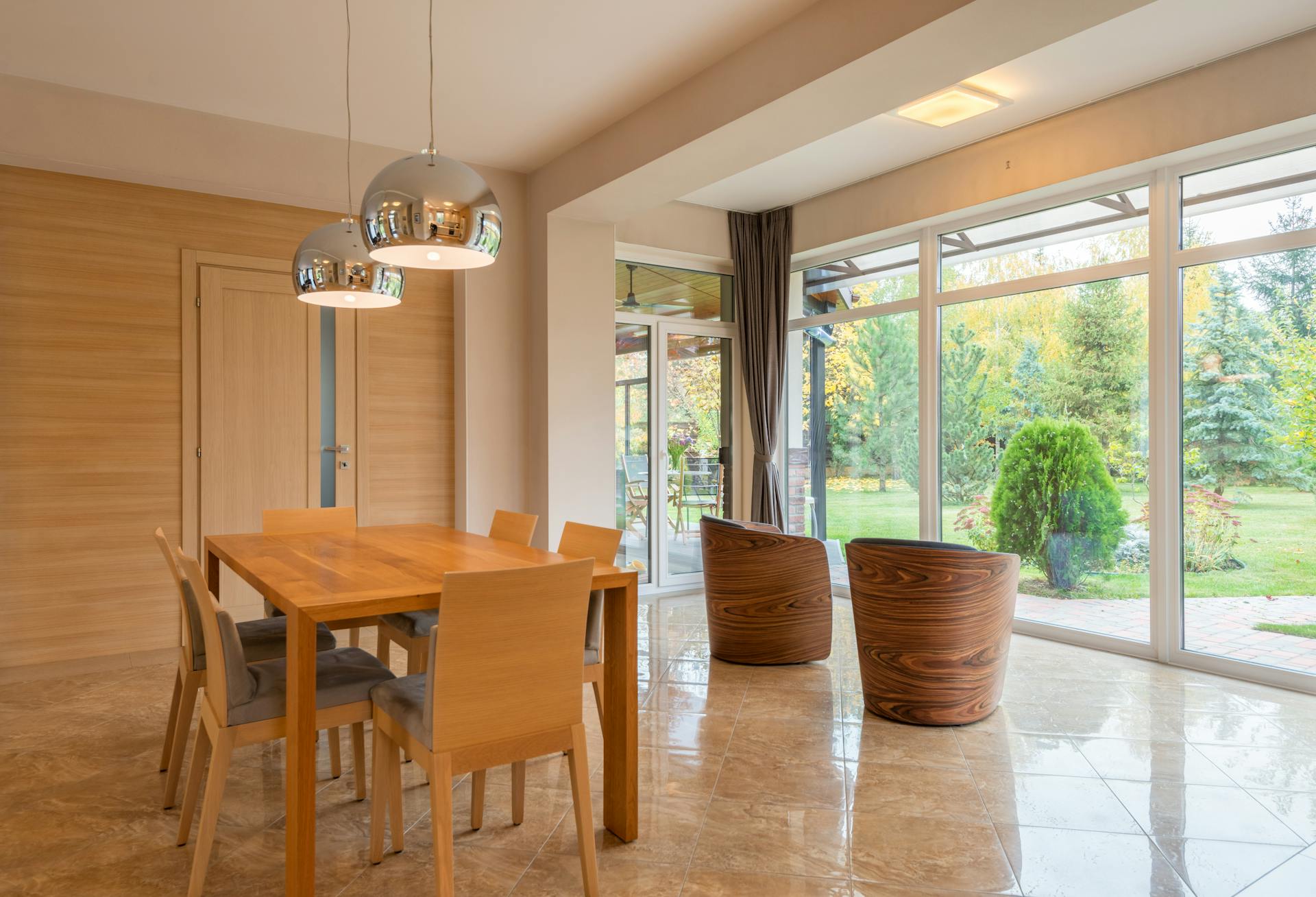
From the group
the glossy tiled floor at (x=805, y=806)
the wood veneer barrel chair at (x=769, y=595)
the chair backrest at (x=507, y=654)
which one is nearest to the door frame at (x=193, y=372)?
the glossy tiled floor at (x=805, y=806)

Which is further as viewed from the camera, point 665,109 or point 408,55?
point 665,109

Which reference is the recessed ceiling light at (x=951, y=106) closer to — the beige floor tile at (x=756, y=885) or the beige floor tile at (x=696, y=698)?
the beige floor tile at (x=696, y=698)

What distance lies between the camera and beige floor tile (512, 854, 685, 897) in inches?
85.7

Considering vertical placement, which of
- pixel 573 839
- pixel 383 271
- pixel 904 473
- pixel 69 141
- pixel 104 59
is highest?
pixel 104 59

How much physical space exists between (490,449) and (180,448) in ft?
5.92

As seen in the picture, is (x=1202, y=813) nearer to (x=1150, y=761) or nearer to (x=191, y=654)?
(x=1150, y=761)

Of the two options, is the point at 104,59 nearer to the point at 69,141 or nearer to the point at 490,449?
the point at 69,141

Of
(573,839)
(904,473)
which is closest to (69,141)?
(573,839)

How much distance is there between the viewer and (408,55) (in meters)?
3.87

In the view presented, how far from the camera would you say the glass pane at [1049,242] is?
14.9 ft

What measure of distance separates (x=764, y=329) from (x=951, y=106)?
2429 millimetres

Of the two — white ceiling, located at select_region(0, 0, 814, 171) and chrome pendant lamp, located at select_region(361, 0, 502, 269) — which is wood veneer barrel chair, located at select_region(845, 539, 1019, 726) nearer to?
chrome pendant lamp, located at select_region(361, 0, 502, 269)

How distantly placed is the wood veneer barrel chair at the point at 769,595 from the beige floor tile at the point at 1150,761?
4.64 ft

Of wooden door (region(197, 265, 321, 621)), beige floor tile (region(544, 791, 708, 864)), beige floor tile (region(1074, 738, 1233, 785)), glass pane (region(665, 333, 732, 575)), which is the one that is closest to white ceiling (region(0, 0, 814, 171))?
wooden door (region(197, 265, 321, 621))
